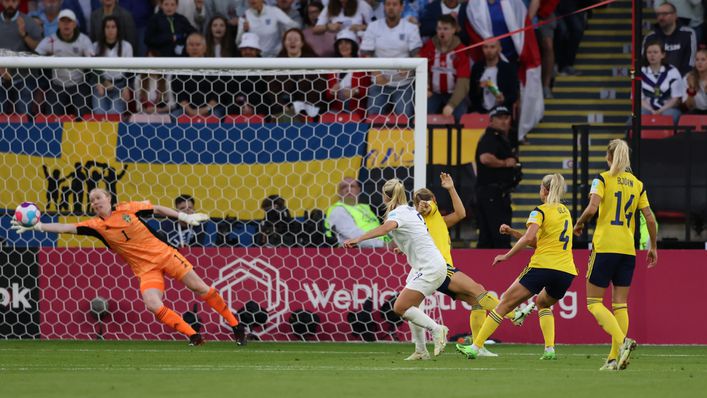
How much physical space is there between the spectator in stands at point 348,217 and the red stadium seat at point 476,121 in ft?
7.94

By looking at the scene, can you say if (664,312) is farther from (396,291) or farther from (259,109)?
(259,109)

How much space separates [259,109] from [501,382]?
759 centimetres

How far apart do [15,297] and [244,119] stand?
3.40 meters

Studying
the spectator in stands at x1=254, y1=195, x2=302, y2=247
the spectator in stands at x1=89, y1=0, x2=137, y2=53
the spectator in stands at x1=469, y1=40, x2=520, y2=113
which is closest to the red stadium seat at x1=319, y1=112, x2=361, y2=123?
the spectator in stands at x1=254, y1=195, x2=302, y2=247

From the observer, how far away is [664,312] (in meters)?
16.2

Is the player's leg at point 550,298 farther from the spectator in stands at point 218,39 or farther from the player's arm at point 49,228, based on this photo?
the spectator in stands at point 218,39

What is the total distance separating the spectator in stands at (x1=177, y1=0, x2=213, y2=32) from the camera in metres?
20.1

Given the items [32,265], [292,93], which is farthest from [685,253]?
[32,265]

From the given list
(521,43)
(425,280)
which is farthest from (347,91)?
(425,280)

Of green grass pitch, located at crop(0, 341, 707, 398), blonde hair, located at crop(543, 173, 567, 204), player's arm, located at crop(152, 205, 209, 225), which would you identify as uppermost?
blonde hair, located at crop(543, 173, 567, 204)

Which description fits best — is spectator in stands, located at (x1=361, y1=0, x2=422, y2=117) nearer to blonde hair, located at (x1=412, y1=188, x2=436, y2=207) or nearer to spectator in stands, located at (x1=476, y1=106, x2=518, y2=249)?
spectator in stands, located at (x1=476, y1=106, x2=518, y2=249)

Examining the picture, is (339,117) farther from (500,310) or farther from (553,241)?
(500,310)

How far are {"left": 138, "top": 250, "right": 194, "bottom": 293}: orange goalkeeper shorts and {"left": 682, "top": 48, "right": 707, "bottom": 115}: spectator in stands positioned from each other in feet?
24.4

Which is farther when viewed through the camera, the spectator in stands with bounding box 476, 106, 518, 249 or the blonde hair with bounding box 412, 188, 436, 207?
the spectator in stands with bounding box 476, 106, 518, 249
